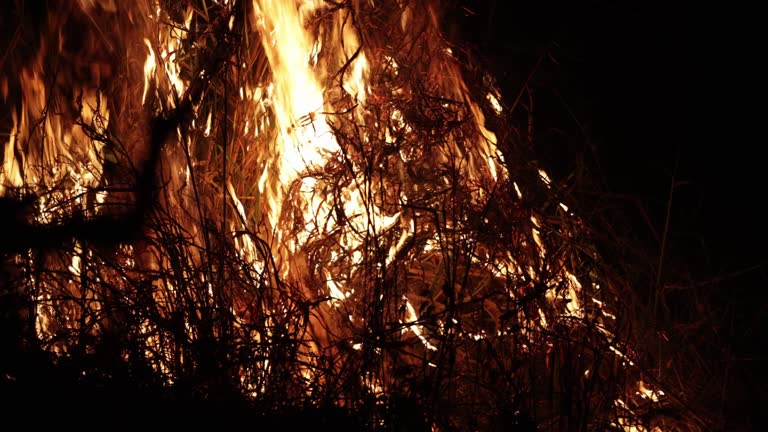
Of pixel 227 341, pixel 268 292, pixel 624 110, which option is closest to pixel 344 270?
pixel 268 292

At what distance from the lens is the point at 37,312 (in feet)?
9.82

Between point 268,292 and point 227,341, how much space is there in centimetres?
26

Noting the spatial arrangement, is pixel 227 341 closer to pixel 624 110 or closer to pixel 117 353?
pixel 117 353

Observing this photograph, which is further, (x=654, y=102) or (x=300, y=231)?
(x=654, y=102)

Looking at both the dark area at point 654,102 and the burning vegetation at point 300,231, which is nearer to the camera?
the burning vegetation at point 300,231

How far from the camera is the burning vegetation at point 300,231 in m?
2.62

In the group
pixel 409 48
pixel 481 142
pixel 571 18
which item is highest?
pixel 571 18

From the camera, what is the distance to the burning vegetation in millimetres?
2617

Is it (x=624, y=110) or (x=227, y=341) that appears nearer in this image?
(x=227, y=341)

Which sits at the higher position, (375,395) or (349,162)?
(349,162)

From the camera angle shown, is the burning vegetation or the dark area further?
the dark area

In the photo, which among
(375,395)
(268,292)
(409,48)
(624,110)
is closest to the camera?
(375,395)

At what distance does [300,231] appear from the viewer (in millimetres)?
3100

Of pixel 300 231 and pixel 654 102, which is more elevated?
pixel 654 102
